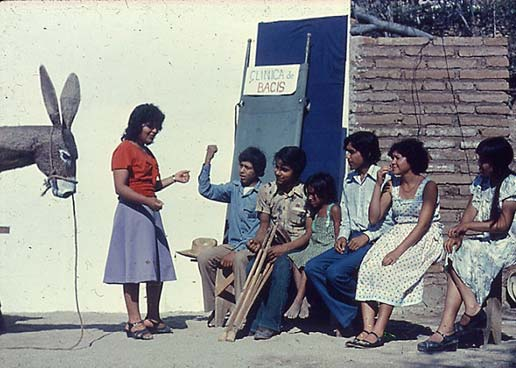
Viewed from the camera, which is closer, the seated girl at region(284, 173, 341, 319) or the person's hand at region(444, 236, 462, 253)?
the person's hand at region(444, 236, 462, 253)

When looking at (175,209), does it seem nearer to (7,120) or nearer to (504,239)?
(7,120)

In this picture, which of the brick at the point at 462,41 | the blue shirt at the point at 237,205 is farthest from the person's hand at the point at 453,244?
the brick at the point at 462,41

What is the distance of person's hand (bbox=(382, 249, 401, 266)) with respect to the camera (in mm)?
7402

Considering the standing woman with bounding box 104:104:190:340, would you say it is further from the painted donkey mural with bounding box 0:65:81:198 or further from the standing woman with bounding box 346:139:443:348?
the standing woman with bounding box 346:139:443:348

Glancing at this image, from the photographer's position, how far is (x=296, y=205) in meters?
8.17

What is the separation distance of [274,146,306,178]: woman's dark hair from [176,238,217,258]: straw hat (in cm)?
99

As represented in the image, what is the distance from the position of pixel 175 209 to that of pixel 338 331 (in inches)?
85.6

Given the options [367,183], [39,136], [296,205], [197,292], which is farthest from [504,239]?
[39,136]

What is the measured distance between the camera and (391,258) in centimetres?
740

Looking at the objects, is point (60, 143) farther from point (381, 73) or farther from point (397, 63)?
point (397, 63)

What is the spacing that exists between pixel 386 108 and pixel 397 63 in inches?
15.2

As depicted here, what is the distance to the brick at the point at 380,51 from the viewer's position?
364 inches

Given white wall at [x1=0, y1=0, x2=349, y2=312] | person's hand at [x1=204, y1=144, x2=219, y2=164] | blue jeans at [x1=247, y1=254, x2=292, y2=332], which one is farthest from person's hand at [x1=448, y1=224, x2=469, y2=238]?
white wall at [x1=0, y1=0, x2=349, y2=312]

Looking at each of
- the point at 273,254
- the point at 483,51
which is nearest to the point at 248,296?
the point at 273,254
